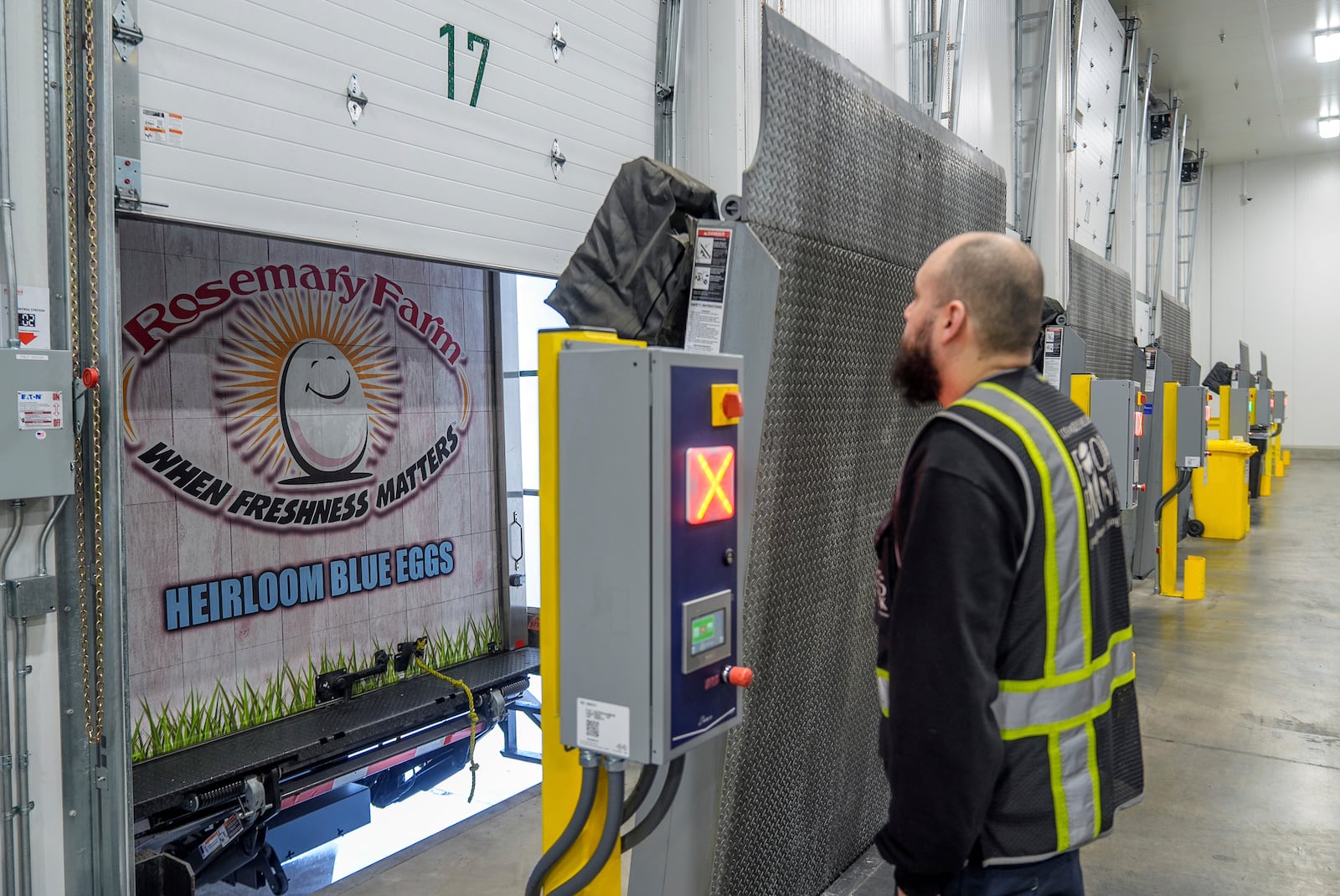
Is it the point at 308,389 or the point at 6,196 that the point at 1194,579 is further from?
the point at 6,196

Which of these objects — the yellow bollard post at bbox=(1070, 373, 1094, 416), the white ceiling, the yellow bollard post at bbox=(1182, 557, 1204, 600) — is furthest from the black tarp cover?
the white ceiling

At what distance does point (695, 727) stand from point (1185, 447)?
742 centimetres

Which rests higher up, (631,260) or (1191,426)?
(631,260)

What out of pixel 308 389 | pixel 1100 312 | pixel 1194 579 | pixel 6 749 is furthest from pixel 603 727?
pixel 1194 579

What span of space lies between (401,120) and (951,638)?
254cm

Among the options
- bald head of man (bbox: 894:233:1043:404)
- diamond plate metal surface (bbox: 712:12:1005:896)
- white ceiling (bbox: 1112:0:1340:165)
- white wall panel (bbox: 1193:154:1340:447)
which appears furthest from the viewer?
white wall panel (bbox: 1193:154:1340:447)

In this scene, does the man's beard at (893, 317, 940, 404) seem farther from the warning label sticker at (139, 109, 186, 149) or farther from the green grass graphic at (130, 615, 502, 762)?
the green grass graphic at (130, 615, 502, 762)

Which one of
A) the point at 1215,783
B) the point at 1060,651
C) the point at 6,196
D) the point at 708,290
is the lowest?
the point at 1215,783

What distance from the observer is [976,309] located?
5.31ft

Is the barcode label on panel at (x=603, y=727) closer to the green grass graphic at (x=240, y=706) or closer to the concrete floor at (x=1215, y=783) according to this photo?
the concrete floor at (x=1215, y=783)

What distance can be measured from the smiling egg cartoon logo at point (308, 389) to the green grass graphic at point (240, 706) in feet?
2.95

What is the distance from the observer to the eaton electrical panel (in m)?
1.82

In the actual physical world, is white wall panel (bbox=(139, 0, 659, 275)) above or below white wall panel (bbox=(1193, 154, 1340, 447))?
below

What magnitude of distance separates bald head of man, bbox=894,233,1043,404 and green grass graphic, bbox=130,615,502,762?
3719 mm
